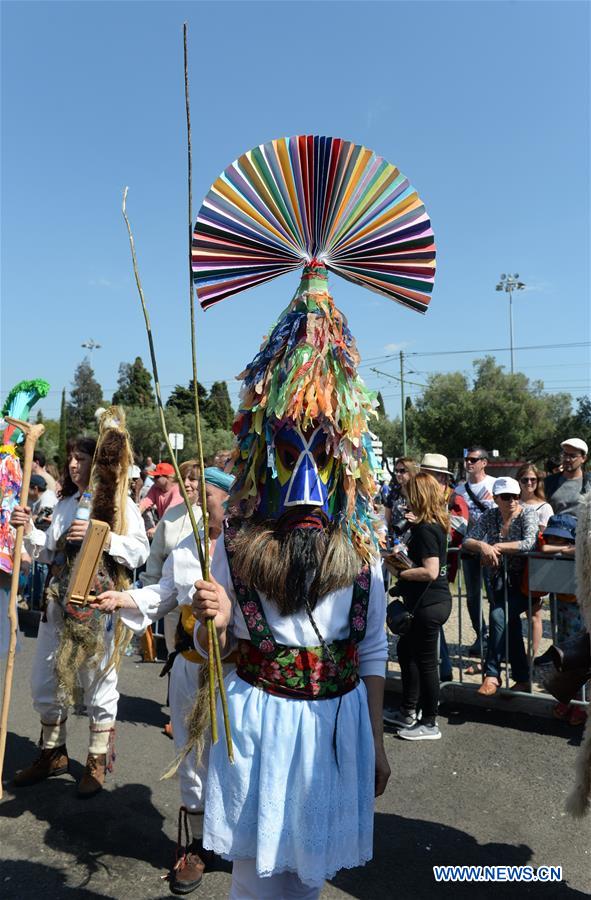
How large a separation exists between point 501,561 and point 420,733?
1.57 metres

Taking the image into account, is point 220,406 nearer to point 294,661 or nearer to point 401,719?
point 401,719

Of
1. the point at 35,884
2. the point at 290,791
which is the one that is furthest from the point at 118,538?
the point at 290,791

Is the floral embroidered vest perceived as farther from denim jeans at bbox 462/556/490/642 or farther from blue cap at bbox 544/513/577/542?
denim jeans at bbox 462/556/490/642

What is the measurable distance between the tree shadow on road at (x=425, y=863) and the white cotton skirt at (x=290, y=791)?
120 centimetres

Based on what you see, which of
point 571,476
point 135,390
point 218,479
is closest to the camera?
point 218,479

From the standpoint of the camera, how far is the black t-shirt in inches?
183

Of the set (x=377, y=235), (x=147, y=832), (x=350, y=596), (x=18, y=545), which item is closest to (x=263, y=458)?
(x=350, y=596)

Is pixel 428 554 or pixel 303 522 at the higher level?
pixel 303 522

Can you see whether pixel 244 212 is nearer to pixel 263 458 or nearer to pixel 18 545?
pixel 263 458

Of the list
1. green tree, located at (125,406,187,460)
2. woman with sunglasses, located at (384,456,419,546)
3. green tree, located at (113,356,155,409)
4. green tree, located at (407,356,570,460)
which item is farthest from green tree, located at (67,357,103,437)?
woman with sunglasses, located at (384,456,419,546)

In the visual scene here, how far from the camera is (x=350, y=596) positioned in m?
2.14

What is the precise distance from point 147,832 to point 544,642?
473cm

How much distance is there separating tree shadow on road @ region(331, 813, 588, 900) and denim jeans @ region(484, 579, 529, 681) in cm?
179

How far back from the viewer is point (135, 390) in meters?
59.6
